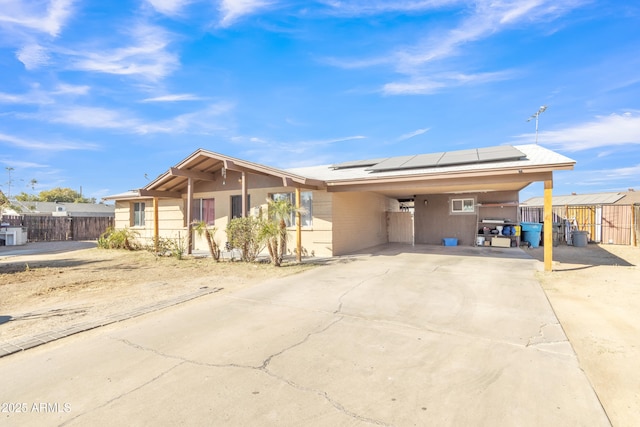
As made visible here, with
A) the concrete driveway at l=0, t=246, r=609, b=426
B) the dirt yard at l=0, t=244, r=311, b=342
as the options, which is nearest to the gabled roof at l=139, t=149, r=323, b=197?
the dirt yard at l=0, t=244, r=311, b=342

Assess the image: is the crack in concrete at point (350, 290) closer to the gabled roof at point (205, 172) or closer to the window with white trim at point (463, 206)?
the gabled roof at point (205, 172)

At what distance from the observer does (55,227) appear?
22266 millimetres

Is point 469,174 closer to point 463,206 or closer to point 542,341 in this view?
point 542,341

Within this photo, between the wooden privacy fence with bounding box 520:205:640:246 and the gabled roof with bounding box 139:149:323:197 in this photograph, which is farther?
the wooden privacy fence with bounding box 520:205:640:246

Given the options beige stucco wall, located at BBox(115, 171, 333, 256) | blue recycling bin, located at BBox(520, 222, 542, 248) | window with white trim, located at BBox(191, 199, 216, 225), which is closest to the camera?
beige stucco wall, located at BBox(115, 171, 333, 256)

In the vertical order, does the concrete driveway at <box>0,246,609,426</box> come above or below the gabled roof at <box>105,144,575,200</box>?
below

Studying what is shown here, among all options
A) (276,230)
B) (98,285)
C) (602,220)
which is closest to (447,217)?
Answer: (602,220)

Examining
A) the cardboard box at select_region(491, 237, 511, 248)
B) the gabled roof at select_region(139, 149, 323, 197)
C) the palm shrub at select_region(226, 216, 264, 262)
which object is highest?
the gabled roof at select_region(139, 149, 323, 197)

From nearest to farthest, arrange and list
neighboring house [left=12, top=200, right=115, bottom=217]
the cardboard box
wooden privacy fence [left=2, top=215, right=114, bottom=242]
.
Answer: the cardboard box
wooden privacy fence [left=2, top=215, right=114, bottom=242]
neighboring house [left=12, top=200, right=115, bottom=217]

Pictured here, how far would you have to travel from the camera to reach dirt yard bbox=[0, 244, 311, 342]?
4762 mm

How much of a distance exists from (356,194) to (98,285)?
9374 mm

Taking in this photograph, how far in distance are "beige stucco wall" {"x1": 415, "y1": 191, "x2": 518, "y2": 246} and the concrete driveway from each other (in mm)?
10310

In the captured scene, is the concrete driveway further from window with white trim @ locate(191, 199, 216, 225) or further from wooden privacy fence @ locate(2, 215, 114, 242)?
wooden privacy fence @ locate(2, 215, 114, 242)

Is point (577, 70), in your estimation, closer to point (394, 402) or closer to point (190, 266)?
point (394, 402)
